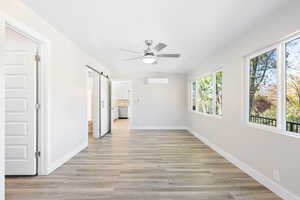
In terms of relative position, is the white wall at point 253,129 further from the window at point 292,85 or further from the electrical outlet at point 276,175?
the window at point 292,85

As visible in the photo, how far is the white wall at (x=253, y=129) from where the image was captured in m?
2.04

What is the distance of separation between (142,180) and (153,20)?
2332 mm

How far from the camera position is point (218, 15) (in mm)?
2432

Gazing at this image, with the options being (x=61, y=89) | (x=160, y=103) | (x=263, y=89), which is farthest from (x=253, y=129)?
(x=160, y=103)

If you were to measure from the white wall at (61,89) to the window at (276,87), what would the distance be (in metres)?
3.25

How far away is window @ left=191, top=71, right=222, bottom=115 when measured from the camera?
4.32 m

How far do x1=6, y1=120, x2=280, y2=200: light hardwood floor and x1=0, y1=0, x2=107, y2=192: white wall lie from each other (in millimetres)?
370

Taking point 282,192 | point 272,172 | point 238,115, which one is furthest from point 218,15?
point 282,192

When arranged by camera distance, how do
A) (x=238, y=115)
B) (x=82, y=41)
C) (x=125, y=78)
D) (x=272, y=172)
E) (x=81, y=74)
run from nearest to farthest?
(x=272, y=172), (x=238, y=115), (x=82, y=41), (x=81, y=74), (x=125, y=78)

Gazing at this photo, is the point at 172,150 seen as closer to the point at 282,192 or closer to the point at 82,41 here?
the point at 282,192

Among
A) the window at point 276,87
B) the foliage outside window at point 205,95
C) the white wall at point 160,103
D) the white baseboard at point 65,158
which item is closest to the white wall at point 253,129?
the window at point 276,87

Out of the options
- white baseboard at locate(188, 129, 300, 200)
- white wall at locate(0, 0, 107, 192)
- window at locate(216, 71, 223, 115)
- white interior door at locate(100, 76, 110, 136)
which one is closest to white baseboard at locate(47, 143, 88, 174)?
white wall at locate(0, 0, 107, 192)

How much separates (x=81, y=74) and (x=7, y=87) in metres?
1.63

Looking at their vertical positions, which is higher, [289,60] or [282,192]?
[289,60]
